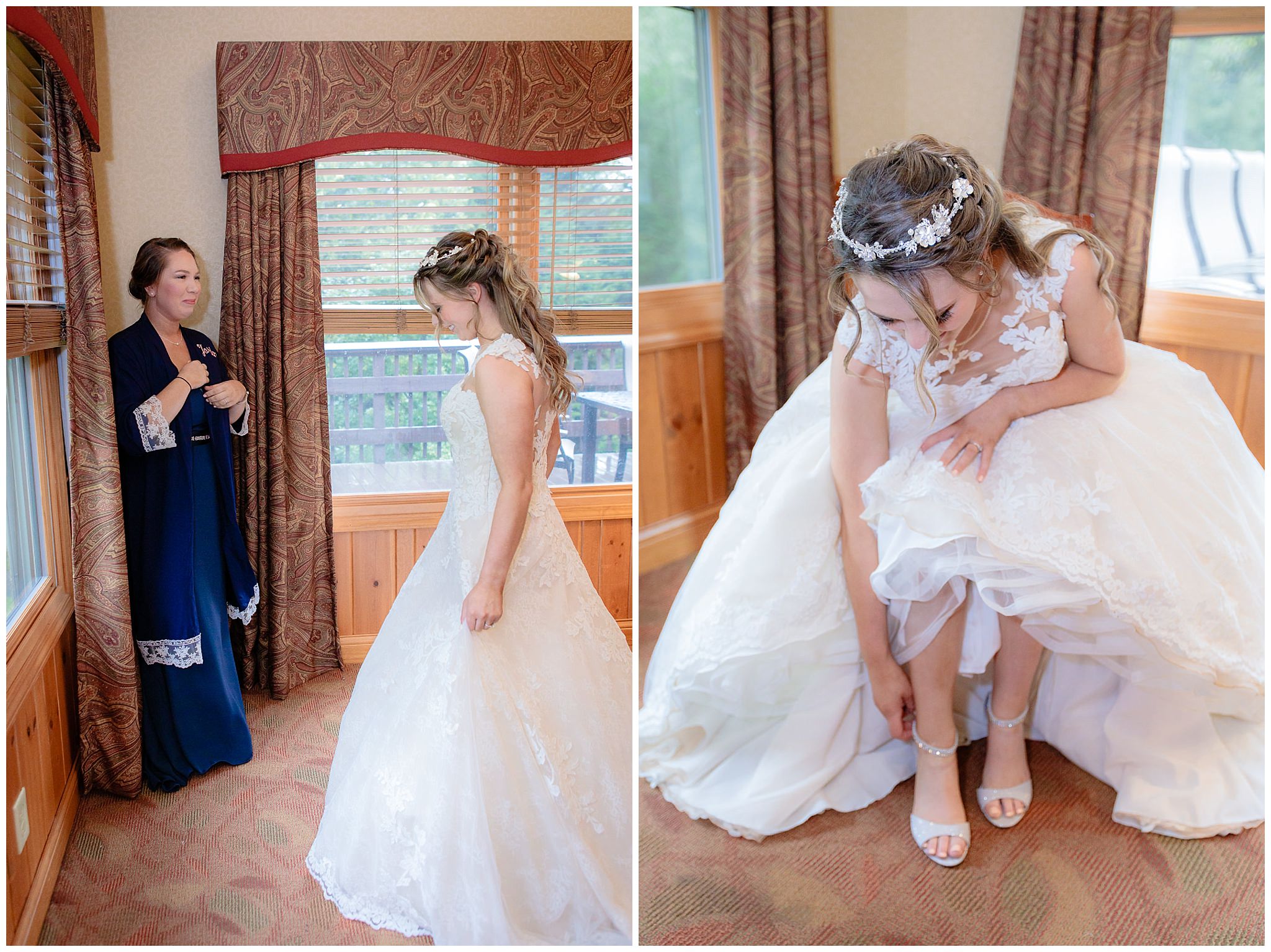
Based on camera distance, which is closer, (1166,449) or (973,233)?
(973,233)

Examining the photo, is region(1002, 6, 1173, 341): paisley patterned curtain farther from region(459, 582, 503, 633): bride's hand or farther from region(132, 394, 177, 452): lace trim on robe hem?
region(132, 394, 177, 452): lace trim on robe hem

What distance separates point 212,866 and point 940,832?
4.48ft

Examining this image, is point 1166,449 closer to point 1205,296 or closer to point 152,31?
point 1205,296

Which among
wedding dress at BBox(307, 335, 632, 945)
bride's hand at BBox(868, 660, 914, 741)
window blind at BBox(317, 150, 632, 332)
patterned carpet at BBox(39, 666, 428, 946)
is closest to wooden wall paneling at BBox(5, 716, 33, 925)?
patterned carpet at BBox(39, 666, 428, 946)

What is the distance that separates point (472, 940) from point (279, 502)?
128 cm

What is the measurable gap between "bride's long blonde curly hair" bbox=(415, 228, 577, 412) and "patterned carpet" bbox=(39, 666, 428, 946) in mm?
1039

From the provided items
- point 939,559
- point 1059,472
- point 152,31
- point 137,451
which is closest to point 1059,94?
point 1059,472

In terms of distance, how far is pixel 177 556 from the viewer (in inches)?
77.5

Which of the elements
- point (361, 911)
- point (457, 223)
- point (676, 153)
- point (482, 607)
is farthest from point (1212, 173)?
point (361, 911)

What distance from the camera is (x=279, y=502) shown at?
230 centimetres

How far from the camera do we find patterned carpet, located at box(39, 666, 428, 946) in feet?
5.08

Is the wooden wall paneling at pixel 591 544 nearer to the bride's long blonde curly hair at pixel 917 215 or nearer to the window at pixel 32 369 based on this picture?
the window at pixel 32 369

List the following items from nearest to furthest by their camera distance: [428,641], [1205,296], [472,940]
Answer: [472,940] → [428,641] → [1205,296]

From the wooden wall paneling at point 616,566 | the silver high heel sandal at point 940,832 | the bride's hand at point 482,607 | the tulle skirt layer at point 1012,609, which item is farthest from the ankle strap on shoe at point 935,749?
the wooden wall paneling at point 616,566
